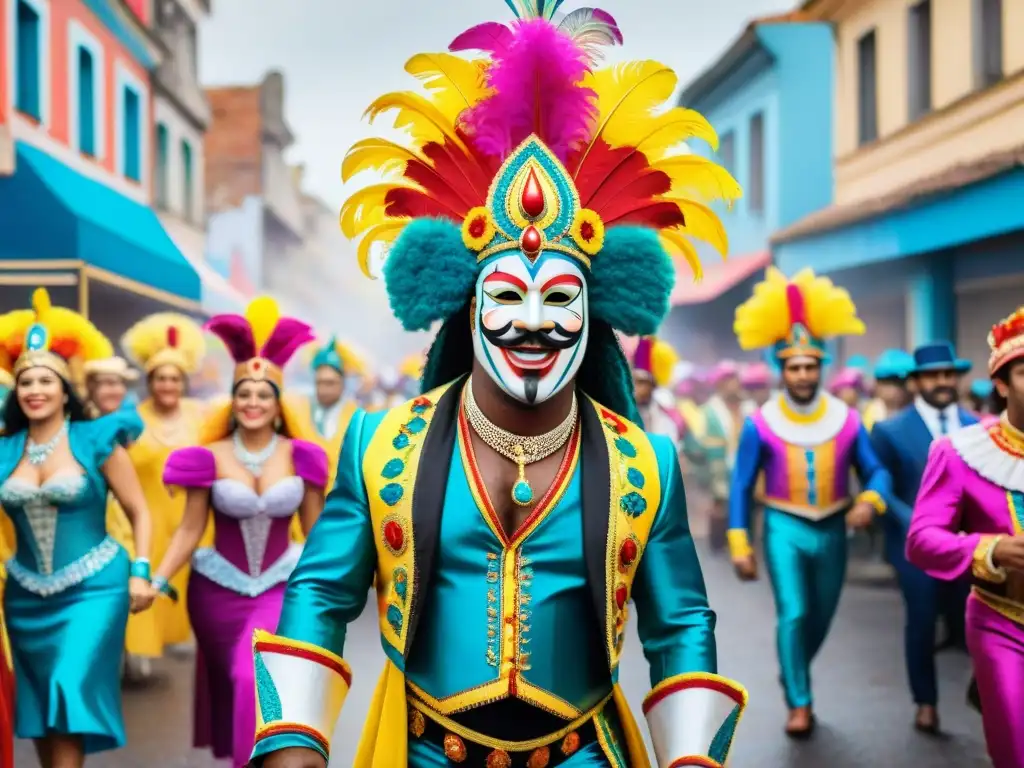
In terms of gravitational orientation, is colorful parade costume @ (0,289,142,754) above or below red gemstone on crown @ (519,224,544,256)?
below

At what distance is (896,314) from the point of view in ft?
57.1

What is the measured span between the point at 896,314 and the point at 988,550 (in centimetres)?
1360

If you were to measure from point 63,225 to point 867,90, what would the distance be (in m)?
11.6

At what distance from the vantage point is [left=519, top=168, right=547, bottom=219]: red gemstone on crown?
129 inches

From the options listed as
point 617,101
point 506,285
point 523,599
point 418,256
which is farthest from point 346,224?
point 523,599

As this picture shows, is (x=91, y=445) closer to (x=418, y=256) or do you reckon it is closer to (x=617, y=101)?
(x=418, y=256)

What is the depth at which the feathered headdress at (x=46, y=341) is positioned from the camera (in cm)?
569

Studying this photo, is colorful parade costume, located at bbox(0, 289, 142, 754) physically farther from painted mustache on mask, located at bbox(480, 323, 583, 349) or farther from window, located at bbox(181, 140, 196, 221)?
window, located at bbox(181, 140, 196, 221)

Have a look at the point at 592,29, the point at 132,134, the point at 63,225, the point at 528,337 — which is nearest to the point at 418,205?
the point at 528,337

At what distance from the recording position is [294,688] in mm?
2920

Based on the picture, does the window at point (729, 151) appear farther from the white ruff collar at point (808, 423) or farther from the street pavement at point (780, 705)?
the white ruff collar at point (808, 423)

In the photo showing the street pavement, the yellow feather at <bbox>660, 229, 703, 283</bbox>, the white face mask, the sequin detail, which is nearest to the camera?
the white face mask

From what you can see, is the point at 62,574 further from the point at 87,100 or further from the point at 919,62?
the point at 919,62

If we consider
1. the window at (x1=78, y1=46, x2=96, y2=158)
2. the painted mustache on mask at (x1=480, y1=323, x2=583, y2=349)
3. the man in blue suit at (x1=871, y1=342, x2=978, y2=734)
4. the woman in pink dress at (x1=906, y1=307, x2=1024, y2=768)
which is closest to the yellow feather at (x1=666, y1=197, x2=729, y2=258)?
the painted mustache on mask at (x1=480, y1=323, x2=583, y2=349)
